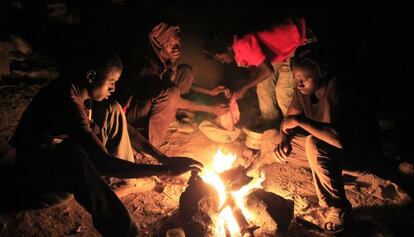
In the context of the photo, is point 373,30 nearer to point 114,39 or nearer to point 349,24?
point 349,24

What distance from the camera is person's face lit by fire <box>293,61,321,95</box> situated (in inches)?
140

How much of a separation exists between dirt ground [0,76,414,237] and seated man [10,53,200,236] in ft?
1.00

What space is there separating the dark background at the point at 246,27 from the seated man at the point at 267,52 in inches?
61.0

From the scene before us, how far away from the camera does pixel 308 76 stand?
11.8 feet

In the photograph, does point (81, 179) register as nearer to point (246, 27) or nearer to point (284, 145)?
point (284, 145)

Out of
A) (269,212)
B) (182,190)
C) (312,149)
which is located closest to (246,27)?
(312,149)

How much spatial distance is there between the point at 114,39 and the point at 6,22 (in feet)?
10.3

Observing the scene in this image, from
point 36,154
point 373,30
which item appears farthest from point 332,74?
point 373,30

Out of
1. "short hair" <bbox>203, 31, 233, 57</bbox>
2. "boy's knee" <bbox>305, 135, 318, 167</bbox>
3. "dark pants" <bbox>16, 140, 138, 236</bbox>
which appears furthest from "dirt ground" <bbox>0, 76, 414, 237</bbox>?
"short hair" <bbox>203, 31, 233, 57</bbox>

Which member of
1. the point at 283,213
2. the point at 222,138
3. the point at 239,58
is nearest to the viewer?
the point at 283,213

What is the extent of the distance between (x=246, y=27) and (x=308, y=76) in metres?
3.03

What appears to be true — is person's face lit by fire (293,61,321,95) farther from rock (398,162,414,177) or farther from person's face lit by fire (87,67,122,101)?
rock (398,162,414,177)

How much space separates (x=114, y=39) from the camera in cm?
614

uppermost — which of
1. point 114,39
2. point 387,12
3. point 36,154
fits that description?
point 387,12
